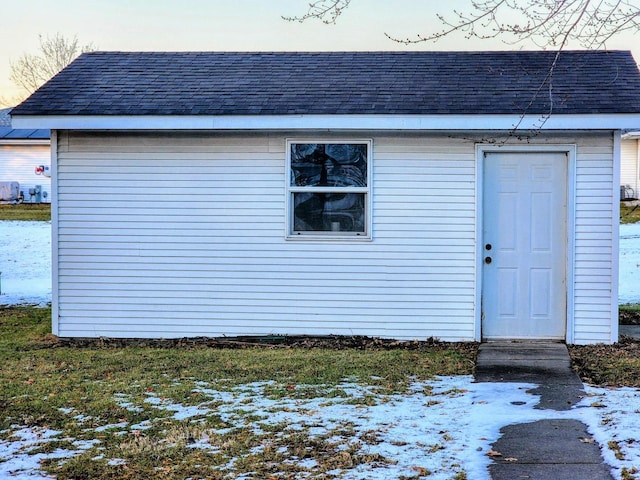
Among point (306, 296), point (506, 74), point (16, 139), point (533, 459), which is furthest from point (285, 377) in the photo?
point (16, 139)

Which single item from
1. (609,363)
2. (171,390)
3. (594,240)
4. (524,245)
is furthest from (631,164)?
(171,390)

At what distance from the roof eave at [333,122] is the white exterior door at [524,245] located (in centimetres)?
56

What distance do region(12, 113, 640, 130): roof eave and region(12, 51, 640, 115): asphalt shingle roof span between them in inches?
3.0

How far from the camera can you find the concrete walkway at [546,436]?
546cm

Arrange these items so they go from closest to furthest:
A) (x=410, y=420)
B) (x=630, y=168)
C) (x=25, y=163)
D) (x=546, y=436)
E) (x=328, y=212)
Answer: (x=546, y=436) < (x=410, y=420) < (x=328, y=212) < (x=630, y=168) < (x=25, y=163)

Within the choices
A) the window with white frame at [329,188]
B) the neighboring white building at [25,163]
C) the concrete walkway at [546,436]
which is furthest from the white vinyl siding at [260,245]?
the neighboring white building at [25,163]

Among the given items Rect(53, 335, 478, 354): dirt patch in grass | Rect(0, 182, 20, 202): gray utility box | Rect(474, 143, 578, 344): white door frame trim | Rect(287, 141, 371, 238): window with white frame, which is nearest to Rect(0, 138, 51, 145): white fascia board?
Rect(0, 182, 20, 202): gray utility box

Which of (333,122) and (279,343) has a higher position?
(333,122)

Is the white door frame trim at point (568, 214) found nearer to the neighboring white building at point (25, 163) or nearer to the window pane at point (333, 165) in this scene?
the window pane at point (333, 165)

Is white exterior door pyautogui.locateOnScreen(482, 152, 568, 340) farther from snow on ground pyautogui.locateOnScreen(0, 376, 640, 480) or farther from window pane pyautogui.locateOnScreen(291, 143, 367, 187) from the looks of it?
snow on ground pyautogui.locateOnScreen(0, 376, 640, 480)

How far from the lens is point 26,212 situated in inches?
1199

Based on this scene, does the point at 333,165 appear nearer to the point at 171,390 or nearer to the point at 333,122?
the point at 333,122

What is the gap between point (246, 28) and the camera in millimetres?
17188

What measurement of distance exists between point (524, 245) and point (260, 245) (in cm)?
328
